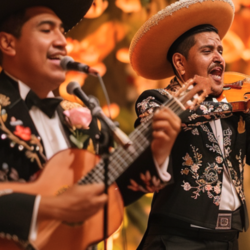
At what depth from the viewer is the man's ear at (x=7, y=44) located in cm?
134

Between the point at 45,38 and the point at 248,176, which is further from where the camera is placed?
the point at 248,176

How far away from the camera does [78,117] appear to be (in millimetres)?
1396

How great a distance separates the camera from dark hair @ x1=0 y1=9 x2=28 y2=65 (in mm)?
1340

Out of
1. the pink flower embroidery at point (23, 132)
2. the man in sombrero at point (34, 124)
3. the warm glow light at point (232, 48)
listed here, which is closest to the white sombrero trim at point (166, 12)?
the man in sombrero at point (34, 124)

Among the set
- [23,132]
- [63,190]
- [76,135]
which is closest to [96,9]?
[76,135]

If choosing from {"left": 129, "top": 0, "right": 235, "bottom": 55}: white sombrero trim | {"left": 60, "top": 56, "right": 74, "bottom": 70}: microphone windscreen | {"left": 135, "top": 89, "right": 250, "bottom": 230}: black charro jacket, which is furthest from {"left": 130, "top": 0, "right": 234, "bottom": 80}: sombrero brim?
{"left": 60, "top": 56, "right": 74, "bottom": 70}: microphone windscreen

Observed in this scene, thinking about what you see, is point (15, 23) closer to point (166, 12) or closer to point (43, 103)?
point (43, 103)

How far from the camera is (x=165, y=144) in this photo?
4.19 ft

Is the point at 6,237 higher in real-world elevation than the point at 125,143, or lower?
lower

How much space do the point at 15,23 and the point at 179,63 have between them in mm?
817

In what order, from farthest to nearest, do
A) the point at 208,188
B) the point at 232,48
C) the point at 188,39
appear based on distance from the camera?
the point at 232,48, the point at 188,39, the point at 208,188

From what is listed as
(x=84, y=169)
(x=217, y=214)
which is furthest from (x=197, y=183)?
(x=84, y=169)

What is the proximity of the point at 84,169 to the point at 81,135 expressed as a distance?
164 millimetres

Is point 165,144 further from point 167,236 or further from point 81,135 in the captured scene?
point 167,236
